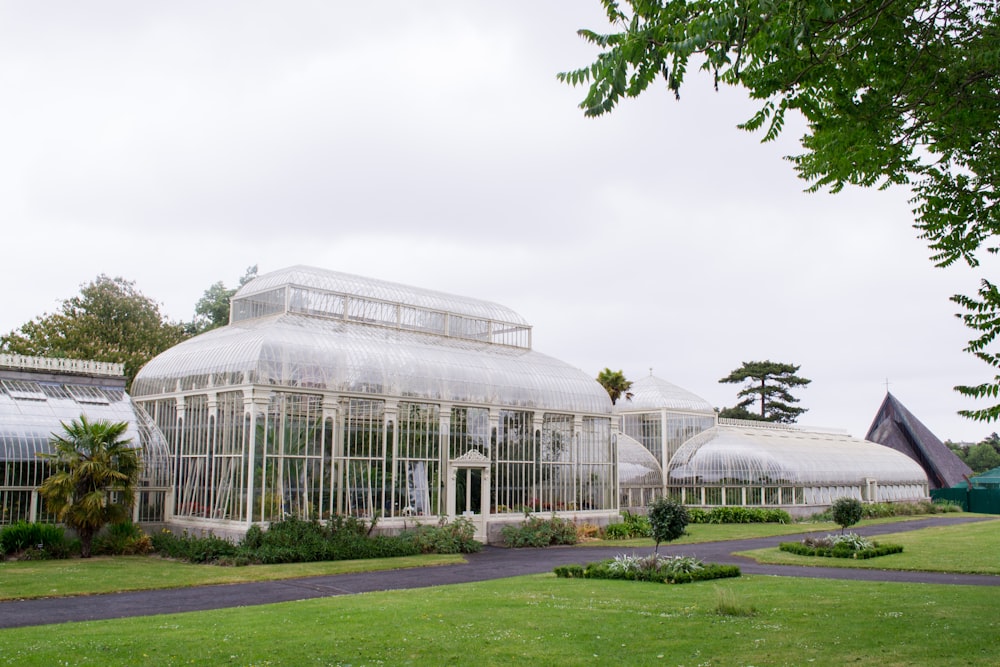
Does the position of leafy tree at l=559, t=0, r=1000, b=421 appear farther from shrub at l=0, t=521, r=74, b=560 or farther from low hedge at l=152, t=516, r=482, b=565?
shrub at l=0, t=521, r=74, b=560

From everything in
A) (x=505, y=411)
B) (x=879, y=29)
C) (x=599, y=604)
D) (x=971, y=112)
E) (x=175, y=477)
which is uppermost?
(x=879, y=29)

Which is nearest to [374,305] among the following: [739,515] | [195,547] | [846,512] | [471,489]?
[471,489]

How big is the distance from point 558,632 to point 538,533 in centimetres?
1882

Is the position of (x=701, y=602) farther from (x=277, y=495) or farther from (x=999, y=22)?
(x=277, y=495)

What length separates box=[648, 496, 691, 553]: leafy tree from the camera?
66.0ft

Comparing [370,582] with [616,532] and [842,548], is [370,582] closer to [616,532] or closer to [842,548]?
[842,548]

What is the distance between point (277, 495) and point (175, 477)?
16.0 feet

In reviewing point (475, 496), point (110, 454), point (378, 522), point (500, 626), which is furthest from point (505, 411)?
point (500, 626)

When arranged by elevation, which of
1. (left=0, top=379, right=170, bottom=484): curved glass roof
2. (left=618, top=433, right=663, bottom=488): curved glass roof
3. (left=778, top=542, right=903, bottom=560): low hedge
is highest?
(left=0, top=379, right=170, bottom=484): curved glass roof

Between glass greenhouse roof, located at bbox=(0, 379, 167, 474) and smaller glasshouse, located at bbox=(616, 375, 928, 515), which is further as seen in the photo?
smaller glasshouse, located at bbox=(616, 375, 928, 515)

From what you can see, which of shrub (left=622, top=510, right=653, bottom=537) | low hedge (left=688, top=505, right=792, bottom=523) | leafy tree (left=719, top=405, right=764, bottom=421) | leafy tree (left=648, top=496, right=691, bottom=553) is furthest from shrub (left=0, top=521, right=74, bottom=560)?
leafy tree (left=719, top=405, right=764, bottom=421)

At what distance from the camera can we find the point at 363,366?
94.9 ft

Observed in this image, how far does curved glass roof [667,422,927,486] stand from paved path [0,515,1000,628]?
17115mm

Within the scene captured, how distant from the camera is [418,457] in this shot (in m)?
29.6
